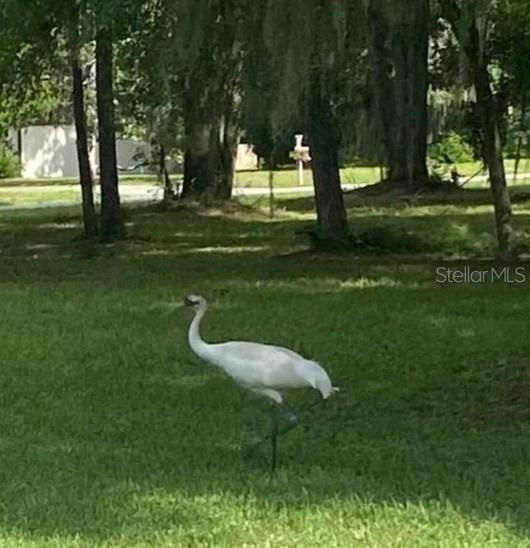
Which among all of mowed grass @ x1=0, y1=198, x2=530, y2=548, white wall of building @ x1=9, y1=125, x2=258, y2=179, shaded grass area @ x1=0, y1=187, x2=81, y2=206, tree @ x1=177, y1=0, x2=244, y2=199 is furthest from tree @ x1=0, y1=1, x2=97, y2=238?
white wall of building @ x1=9, y1=125, x2=258, y2=179

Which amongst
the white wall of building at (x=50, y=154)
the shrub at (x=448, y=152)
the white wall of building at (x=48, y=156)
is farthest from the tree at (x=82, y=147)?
the white wall of building at (x=48, y=156)

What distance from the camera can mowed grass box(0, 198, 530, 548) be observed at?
5.84m

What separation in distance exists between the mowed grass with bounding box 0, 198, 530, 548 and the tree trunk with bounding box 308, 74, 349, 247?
1.71m

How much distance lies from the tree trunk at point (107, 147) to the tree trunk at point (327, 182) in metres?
→ 2.96

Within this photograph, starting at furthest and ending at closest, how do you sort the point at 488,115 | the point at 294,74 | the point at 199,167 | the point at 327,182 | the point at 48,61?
the point at 199,167 → the point at 48,61 → the point at 327,182 → the point at 488,115 → the point at 294,74

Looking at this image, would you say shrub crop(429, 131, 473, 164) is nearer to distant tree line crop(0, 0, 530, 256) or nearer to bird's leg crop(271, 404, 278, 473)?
distant tree line crop(0, 0, 530, 256)

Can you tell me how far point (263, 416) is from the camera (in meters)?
8.26

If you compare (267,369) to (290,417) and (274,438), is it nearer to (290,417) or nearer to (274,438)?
(274,438)

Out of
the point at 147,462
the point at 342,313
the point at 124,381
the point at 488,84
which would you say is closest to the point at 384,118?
the point at 488,84

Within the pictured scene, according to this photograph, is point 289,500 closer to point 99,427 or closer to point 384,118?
point 99,427

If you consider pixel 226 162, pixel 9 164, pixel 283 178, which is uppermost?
pixel 226 162

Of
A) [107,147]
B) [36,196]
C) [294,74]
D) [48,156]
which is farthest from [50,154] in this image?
[294,74]

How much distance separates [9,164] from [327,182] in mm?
30650

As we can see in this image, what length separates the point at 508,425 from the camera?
7.95 meters
